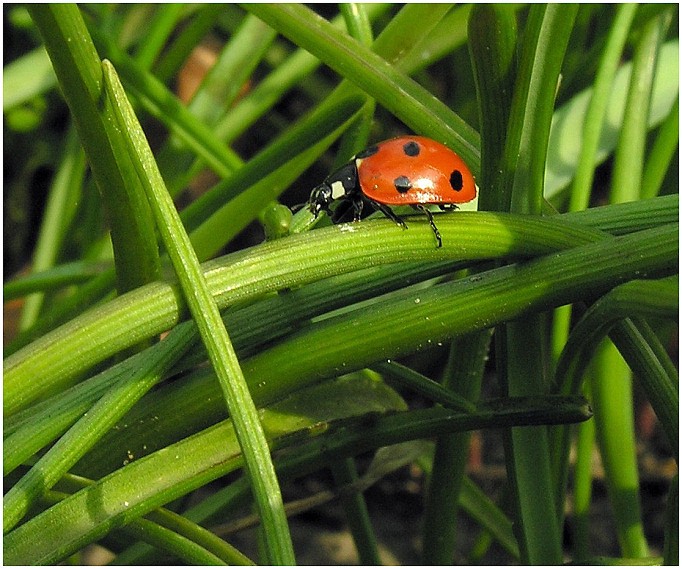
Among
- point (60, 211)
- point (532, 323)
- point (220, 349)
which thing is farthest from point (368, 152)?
point (60, 211)

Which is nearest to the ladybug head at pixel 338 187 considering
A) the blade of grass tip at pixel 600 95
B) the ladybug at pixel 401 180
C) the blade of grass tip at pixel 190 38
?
→ the ladybug at pixel 401 180

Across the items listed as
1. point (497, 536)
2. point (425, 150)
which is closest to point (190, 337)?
point (425, 150)

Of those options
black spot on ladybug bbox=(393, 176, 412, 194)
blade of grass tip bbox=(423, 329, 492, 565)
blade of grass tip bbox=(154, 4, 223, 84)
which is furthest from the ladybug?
blade of grass tip bbox=(154, 4, 223, 84)

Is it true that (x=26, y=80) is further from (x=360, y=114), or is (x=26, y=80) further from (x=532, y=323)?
(x=532, y=323)

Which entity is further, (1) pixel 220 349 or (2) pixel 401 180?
(2) pixel 401 180

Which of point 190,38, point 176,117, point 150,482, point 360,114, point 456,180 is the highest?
point 190,38

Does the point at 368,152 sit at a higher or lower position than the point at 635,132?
lower

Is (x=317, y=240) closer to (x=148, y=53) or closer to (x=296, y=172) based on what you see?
(x=296, y=172)
